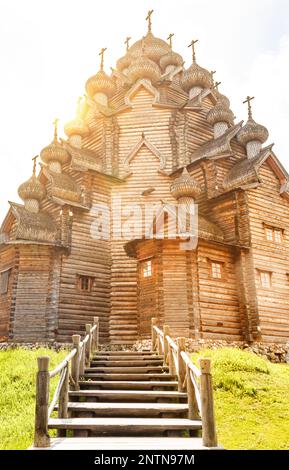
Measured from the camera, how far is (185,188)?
20281 millimetres

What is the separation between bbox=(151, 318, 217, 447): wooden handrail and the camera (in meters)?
5.23

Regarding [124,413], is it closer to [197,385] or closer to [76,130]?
[197,385]

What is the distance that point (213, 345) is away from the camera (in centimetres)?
1700

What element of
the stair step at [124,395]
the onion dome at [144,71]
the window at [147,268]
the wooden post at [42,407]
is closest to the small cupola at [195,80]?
the onion dome at [144,71]

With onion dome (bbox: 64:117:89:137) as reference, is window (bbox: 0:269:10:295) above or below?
below

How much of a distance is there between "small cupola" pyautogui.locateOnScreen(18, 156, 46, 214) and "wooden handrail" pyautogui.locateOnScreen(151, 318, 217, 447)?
577 inches

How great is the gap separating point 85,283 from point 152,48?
21054 mm

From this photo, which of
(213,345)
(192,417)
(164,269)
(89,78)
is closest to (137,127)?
(89,78)

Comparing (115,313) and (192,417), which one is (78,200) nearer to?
(115,313)

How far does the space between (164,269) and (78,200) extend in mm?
7005

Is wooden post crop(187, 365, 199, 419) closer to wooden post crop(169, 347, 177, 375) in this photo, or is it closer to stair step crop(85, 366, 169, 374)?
wooden post crop(169, 347, 177, 375)

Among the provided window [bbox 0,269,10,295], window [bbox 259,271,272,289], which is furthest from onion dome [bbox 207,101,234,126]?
window [bbox 0,269,10,295]

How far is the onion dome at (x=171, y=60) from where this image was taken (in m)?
30.4

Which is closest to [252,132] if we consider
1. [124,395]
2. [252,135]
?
[252,135]
